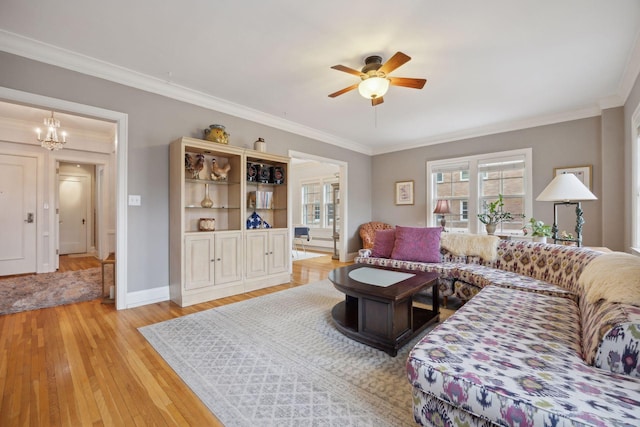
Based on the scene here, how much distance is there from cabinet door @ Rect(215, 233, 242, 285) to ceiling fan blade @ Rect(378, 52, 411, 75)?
8.61ft

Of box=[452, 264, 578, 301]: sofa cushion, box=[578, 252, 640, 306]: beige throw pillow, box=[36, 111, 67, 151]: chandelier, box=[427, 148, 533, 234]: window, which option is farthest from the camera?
box=[427, 148, 533, 234]: window

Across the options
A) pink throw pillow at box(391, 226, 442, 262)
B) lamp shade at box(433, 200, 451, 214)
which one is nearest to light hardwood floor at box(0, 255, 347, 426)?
pink throw pillow at box(391, 226, 442, 262)

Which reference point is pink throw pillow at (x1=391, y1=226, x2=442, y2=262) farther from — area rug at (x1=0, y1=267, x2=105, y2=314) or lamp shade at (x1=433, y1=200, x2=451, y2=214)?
area rug at (x1=0, y1=267, x2=105, y2=314)

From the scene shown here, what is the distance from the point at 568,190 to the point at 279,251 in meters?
3.51

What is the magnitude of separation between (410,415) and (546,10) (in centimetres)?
307

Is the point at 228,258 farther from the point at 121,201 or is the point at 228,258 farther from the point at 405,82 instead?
the point at 405,82

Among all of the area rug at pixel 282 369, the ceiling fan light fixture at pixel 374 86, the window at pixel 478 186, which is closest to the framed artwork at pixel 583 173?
the window at pixel 478 186

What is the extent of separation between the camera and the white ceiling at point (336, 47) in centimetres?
213

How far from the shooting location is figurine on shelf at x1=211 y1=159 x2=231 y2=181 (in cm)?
368

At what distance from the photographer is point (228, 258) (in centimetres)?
354

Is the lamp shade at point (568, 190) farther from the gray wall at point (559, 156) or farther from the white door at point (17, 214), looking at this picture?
the white door at point (17, 214)

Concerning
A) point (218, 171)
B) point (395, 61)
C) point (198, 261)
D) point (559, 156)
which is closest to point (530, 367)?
point (395, 61)

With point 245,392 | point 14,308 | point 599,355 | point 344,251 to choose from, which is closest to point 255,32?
point 245,392

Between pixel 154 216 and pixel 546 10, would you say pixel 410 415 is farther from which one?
pixel 154 216
